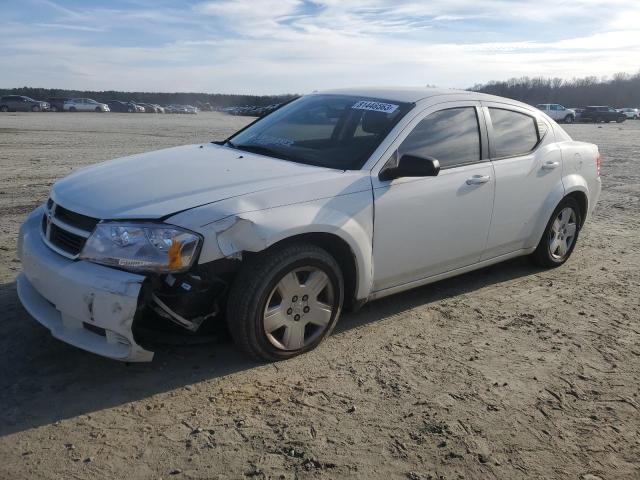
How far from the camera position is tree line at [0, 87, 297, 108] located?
93000mm

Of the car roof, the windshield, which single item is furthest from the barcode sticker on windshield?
the car roof

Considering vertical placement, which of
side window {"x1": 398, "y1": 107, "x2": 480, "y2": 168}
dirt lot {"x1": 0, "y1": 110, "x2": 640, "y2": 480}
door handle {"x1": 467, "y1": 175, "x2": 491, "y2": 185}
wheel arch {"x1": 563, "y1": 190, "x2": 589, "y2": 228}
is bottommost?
dirt lot {"x1": 0, "y1": 110, "x2": 640, "y2": 480}

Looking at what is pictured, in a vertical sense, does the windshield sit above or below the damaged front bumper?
above

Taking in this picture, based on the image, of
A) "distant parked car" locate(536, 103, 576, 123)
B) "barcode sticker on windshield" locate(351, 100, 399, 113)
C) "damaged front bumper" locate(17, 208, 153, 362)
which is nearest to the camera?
"damaged front bumper" locate(17, 208, 153, 362)

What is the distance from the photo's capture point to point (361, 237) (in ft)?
12.4

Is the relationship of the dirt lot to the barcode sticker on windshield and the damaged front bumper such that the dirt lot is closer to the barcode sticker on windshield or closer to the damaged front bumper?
the damaged front bumper

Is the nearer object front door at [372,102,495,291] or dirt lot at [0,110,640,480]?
dirt lot at [0,110,640,480]

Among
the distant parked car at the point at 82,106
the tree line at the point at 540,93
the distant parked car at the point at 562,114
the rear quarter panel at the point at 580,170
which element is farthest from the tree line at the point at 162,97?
the rear quarter panel at the point at 580,170

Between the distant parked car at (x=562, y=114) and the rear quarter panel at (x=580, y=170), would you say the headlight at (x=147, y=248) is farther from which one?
the distant parked car at (x=562, y=114)

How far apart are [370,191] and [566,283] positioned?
257 centimetres

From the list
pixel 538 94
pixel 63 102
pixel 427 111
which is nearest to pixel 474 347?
pixel 427 111

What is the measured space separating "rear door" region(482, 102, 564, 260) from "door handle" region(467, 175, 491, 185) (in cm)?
15

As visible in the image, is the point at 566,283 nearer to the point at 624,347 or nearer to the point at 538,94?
the point at 624,347

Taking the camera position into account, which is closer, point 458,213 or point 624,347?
point 624,347
